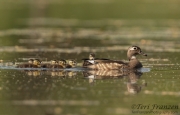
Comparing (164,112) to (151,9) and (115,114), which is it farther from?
(151,9)

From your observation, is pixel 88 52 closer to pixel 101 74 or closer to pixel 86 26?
pixel 101 74

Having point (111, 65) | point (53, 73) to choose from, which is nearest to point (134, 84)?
point (111, 65)

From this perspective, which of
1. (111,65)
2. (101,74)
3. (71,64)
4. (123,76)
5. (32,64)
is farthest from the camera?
(71,64)

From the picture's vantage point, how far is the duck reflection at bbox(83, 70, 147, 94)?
51.6ft

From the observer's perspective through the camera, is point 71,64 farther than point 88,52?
No

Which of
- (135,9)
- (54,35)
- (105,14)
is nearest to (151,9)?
(135,9)

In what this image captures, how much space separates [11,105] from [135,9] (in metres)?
33.5

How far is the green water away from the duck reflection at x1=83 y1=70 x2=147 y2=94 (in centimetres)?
3

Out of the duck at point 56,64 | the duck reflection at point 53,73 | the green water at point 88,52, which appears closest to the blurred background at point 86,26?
the green water at point 88,52

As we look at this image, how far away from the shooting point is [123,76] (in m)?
17.8

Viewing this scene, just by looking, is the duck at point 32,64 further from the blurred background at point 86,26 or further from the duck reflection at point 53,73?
the blurred background at point 86,26

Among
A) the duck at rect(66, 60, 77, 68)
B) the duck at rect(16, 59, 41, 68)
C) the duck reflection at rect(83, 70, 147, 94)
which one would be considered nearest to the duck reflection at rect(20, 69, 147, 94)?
the duck reflection at rect(83, 70, 147, 94)

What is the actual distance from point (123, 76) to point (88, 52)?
620cm

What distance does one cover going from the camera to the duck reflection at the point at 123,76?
1574cm
